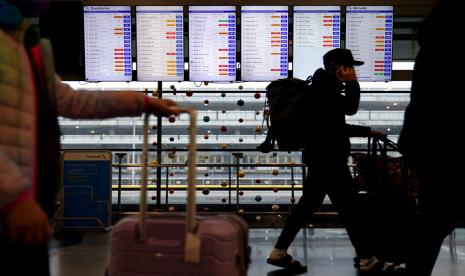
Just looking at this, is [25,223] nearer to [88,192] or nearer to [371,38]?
[371,38]

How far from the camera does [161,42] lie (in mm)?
5582

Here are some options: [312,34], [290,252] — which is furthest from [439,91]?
[312,34]

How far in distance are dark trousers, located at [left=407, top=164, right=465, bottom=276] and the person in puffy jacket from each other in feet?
4.70

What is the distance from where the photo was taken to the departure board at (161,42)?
5.55 m

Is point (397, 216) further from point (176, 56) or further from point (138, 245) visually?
point (176, 56)

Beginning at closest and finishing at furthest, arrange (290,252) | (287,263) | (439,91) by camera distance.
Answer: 1. (439,91)
2. (287,263)
3. (290,252)

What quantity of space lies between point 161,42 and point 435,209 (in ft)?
12.8

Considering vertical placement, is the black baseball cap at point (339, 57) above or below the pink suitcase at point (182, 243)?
above

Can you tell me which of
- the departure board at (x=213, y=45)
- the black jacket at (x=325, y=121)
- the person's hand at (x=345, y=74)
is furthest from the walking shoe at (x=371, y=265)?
the departure board at (x=213, y=45)

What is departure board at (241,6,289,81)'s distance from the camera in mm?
5547

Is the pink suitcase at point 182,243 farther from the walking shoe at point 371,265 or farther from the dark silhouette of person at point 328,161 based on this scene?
the walking shoe at point 371,265

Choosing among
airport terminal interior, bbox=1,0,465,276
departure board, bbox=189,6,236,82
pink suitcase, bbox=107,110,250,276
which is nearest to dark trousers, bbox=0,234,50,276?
pink suitcase, bbox=107,110,250,276

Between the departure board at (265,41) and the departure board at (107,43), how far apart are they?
116cm

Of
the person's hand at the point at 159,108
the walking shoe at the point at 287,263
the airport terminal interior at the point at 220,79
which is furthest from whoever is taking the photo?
the airport terminal interior at the point at 220,79
